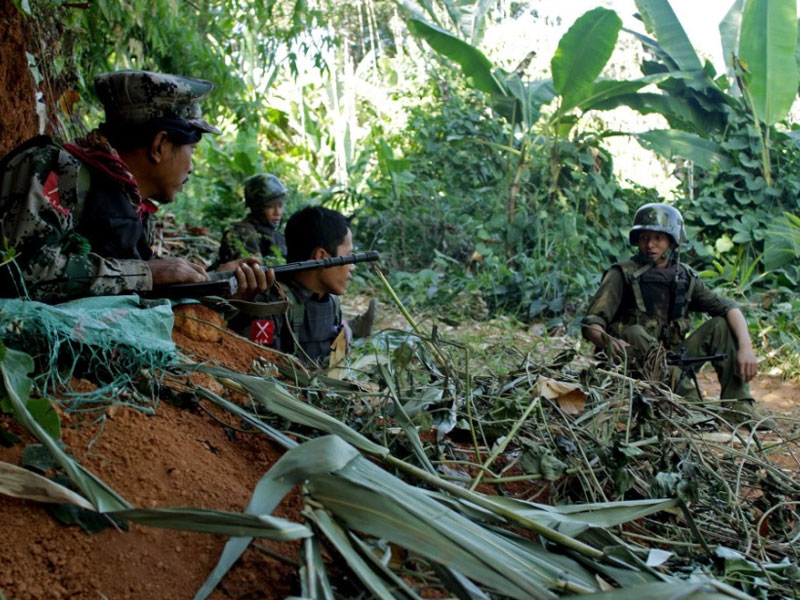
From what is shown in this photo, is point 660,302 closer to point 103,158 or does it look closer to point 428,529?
point 103,158

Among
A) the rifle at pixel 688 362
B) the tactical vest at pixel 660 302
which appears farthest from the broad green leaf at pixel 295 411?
the tactical vest at pixel 660 302

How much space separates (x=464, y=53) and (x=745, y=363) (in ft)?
18.1

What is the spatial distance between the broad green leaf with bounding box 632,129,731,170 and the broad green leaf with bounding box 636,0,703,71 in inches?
34.4

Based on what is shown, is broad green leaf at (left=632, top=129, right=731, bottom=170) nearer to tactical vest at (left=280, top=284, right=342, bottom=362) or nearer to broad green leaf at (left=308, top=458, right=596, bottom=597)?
tactical vest at (left=280, top=284, right=342, bottom=362)

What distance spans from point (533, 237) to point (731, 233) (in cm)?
236

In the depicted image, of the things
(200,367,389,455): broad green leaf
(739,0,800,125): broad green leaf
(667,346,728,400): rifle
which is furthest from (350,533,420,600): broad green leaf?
(739,0,800,125): broad green leaf

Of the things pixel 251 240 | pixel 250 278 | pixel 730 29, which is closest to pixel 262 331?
pixel 250 278

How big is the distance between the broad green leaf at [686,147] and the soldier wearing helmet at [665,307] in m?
4.38

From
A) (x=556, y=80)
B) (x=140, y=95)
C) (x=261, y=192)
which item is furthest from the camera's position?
(x=556, y=80)

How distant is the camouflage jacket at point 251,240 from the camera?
5.45 metres

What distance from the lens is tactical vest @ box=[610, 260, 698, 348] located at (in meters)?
5.04

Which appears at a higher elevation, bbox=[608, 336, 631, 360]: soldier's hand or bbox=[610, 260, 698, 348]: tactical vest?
bbox=[608, 336, 631, 360]: soldier's hand

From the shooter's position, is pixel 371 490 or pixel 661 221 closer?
pixel 371 490

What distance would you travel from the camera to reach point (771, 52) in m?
8.45
